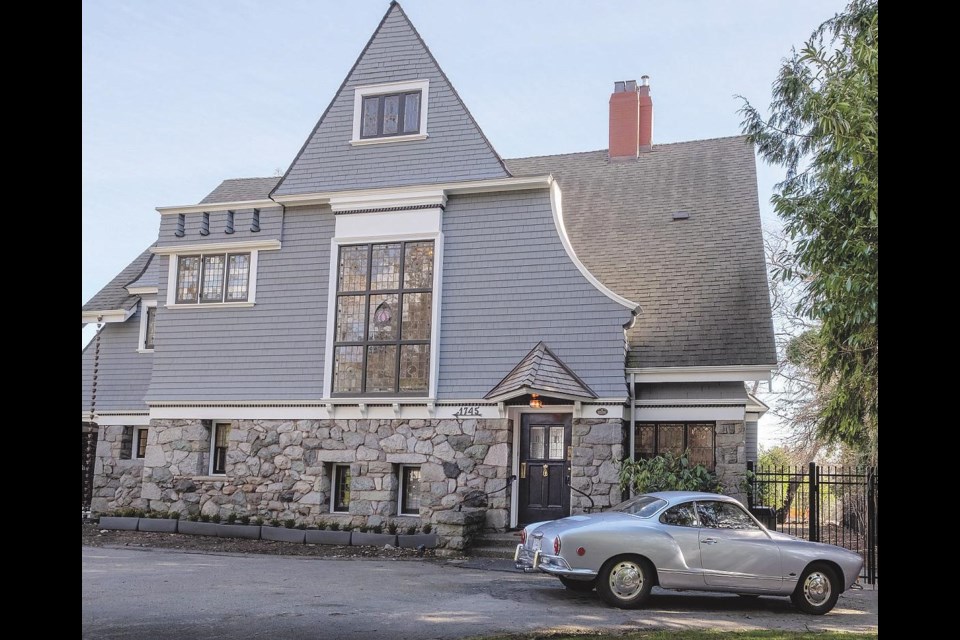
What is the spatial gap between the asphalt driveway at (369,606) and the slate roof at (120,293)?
1005 cm

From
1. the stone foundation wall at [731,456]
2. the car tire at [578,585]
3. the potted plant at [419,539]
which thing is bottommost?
the potted plant at [419,539]

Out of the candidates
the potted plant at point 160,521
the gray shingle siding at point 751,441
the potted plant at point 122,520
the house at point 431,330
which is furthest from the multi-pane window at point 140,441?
the gray shingle siding at point 751,441

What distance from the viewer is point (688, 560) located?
1045cm

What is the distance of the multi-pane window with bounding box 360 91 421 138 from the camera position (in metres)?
18.2

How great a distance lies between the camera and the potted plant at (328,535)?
16.7 metres

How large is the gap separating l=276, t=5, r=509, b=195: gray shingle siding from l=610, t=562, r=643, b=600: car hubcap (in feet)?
29.7

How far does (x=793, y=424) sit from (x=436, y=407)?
1564cm

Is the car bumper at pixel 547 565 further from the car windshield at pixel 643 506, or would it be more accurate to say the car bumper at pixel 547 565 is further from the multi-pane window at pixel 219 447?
the multi-pane window at pixel 219 447

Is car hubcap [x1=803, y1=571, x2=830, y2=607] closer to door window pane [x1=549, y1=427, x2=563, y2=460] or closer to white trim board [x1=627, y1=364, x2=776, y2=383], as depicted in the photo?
white trim board [x1=627, y1=364, x2=776, y2=383]

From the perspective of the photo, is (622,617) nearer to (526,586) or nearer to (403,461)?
(526,586)

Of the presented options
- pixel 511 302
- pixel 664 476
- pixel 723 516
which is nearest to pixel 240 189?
pixel 511 302

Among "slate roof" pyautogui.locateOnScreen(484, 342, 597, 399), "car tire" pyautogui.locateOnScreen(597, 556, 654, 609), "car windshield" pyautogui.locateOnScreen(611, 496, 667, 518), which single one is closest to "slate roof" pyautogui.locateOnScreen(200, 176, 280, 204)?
"slate roof" pyautogui.locateOnScreen(484, 342, 597, 399)
